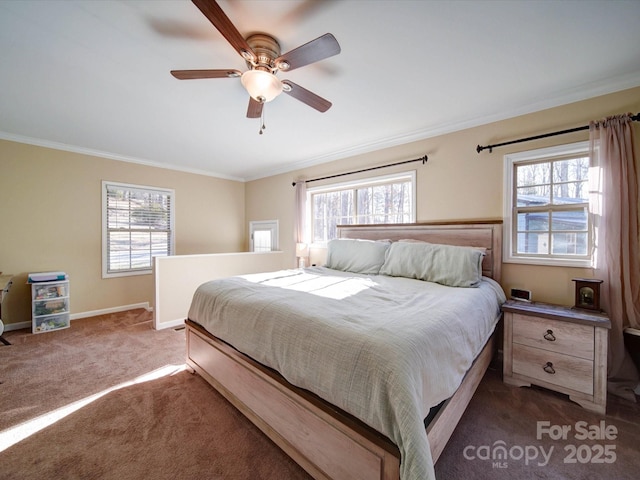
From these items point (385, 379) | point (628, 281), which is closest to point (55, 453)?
point (385, 379)

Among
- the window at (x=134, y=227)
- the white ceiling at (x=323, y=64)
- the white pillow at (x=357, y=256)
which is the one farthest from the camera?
the window at (x=134, y=227)

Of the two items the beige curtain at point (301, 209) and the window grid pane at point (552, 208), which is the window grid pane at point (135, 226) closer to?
the beige curtain at point (301, 209)

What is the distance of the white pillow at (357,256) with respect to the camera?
2.86m

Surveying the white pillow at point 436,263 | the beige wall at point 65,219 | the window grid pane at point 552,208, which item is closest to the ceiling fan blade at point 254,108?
the white pillow at point 436,263

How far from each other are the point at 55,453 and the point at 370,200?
3.64 meters

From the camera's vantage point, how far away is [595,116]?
2.12 m

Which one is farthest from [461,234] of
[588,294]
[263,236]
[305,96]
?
[263,236]

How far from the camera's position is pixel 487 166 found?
263 centimetres

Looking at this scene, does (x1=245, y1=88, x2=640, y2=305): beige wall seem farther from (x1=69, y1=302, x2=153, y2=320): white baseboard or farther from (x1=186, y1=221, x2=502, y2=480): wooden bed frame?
(x1=69, y1=302, x2=153, y2=320): white baseboard

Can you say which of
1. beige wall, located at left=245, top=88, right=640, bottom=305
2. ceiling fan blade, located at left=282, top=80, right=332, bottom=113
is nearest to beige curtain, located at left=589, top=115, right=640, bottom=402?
beige wall, located at left=245, top=88, right=640, bottom=305

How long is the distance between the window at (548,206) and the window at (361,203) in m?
1.01

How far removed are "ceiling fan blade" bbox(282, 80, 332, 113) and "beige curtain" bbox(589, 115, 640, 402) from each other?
2245 millimetres

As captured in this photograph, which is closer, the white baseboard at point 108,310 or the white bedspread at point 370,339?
the white bedspread at point 370,339

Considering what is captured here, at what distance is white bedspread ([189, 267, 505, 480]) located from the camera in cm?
95
